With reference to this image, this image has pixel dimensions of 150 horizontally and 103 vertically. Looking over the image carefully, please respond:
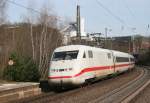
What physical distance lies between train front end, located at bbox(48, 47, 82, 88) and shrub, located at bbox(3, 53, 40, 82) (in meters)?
8.30

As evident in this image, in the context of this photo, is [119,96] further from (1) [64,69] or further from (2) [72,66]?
(1) [64,69]

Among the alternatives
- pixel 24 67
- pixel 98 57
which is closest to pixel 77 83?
pixel 98 57

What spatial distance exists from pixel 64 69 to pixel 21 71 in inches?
383

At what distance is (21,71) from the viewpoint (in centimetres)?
2955

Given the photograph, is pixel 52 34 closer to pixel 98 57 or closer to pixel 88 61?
pixel 98 57

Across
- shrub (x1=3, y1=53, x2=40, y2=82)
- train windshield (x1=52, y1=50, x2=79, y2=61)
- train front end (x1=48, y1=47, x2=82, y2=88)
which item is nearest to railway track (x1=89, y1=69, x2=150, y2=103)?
train front end (x1=48, y1=47, x2=82, y2=88)

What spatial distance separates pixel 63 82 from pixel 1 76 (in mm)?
11535

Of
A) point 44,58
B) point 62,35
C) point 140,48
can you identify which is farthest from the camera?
point 140,48

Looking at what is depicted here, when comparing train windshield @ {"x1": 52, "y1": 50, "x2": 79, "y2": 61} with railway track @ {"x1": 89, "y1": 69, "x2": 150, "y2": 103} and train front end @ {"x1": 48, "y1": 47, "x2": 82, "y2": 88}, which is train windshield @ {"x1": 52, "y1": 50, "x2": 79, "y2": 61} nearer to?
train front end @ {"x1": 48, "y1": 47, "x2": 82, "y2": 88}

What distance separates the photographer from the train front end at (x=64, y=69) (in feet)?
66.8

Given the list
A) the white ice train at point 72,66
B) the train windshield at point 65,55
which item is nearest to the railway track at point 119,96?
the white ice train at point 72,66

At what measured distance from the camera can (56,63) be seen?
2127 centimetres

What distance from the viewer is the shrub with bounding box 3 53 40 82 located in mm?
29484

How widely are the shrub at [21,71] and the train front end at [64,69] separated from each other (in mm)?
8298
